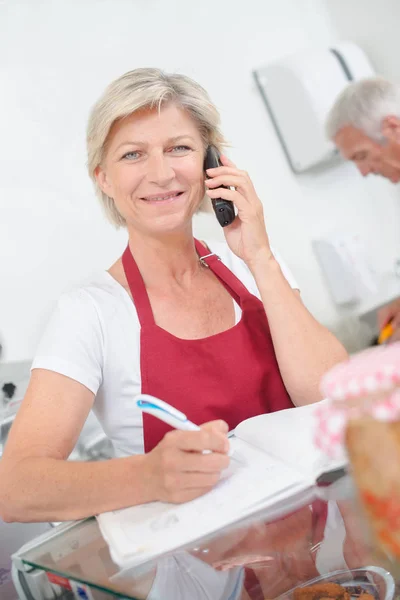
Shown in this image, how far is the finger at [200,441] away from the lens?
0.68 m

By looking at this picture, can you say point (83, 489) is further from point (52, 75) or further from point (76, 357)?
point (52, 75)

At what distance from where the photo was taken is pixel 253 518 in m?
0.66

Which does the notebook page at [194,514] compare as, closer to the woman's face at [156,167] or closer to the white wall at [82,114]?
the woman's face at [156,167]

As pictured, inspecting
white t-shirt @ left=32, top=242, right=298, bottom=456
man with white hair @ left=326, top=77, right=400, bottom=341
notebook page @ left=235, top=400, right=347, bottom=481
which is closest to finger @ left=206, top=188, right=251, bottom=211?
white t-shirt @ left=32, top=242, right=298, bottom=456

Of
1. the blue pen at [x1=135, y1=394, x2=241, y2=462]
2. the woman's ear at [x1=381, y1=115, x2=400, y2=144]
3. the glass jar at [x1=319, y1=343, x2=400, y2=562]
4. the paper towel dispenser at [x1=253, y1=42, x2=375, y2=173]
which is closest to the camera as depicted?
the glass jar at [x1=319, y1=343, x2=400, y2=562]

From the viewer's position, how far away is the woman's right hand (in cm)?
69

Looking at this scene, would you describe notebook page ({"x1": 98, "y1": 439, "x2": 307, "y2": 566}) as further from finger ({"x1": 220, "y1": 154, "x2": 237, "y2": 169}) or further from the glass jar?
finger ({"x1": 220, "y1": 154, "x2": 237, "y2": 169})

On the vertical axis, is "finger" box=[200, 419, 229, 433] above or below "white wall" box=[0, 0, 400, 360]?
below

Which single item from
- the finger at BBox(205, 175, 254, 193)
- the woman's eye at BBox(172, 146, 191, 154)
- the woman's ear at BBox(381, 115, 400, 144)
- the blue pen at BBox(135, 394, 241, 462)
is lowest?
the blue pen at BBox(135, 394, 241, 462)

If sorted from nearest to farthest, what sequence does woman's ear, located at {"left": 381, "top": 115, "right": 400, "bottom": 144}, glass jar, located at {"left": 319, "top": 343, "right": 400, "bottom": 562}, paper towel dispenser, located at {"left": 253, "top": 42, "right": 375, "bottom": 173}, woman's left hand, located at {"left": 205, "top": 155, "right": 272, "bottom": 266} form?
glass jar, located at {"left": 319, "top": 343, "right": 400, "bottom": 562} → woman's left hand, located at {"left": 205, "top": 155, "right": 272, "bottom": 266} → woman's ear, located at {"left": 381, "top": 115, "right": 400, "bottom": 144} → paper towel dispenser, located at {"left": 253, "top": 42, "right": 375, "bottom": 173}

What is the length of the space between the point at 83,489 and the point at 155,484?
0.31 feet

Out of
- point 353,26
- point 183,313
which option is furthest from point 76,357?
point 353,26

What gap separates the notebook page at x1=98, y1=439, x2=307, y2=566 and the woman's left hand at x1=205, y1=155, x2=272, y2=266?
0.38m

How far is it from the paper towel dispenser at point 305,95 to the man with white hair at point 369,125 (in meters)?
0.06
